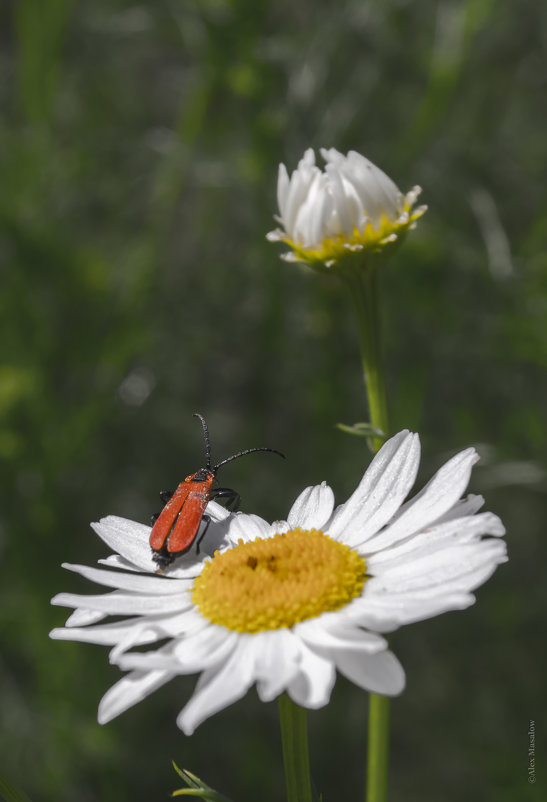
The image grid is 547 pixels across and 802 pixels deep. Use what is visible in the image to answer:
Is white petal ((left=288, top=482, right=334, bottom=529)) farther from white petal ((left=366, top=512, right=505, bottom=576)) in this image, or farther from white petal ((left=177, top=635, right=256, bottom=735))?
white petal ((left=177, top=635, right=256, bottom=735))

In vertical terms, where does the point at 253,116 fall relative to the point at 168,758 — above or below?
above

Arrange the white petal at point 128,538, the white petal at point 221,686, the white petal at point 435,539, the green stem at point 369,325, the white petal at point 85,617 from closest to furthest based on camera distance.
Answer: the white petal at point 221,686 < the white petal at point 435,539 < the white petal at point 85,617 < the white petal at point 128,538 < the green stem at point 369,325

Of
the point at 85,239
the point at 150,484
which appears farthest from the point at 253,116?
the point at 150,484

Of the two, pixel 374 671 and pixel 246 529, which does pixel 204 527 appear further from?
pixel 374 671

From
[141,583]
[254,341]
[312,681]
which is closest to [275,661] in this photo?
[312,681]

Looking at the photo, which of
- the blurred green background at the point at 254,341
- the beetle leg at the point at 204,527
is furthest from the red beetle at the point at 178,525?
the blurred green background at the point at 254,341

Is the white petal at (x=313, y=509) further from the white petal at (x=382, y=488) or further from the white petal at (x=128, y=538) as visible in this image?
the white petal at (x=128, y=538)

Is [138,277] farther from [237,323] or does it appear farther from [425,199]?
[425,199]

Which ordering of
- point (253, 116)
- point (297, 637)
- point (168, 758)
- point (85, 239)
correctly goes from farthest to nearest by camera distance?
1. point (85, 239)
2. point (168, 758)
3. point (253, 116)
4. point (297, 637)

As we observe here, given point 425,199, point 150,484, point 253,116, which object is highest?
point 253,116
